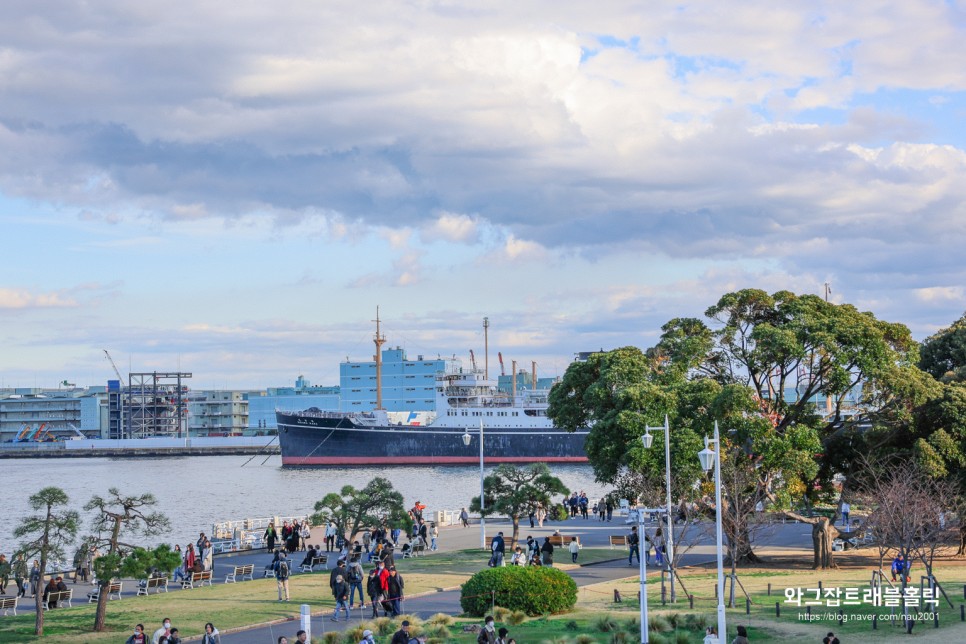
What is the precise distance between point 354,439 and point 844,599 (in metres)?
98.8

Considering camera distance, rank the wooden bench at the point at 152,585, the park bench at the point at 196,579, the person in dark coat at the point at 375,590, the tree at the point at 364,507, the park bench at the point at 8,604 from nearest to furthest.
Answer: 1. the person in dark coat at the point at 375,590
2. the park bench at the point at 8,604
3. the wooden bench at the point at 152,585
4. the park bench at the point at 196,579
5. the tree at the point at 364,507

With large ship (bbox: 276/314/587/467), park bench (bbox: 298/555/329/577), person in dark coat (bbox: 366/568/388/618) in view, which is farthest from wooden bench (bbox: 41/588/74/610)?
large ship (bbox: 276/314/587/467)

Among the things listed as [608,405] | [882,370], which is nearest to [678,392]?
[608,405]

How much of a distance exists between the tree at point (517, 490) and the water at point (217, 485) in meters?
22.5

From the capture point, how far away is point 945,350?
50.8 metres

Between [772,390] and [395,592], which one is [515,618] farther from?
[772,390]

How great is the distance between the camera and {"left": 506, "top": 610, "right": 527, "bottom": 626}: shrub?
75.5 feet

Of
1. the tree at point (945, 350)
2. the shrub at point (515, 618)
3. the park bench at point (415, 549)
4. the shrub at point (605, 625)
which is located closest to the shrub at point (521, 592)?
the shrub at point (515, 618)

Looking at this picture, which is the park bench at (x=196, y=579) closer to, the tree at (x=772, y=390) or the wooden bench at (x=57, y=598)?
the wooden bench at (x=57, y=598)

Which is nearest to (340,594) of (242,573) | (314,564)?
(242,573)

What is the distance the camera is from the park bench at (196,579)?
31391mm

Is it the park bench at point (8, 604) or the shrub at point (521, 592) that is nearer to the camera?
the shrub at point (521, 592)

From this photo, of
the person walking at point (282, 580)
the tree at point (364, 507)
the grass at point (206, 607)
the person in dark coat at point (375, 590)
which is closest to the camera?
the grass at point (206, 607)

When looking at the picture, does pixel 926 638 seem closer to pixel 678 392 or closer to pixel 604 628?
pixel 604 628
